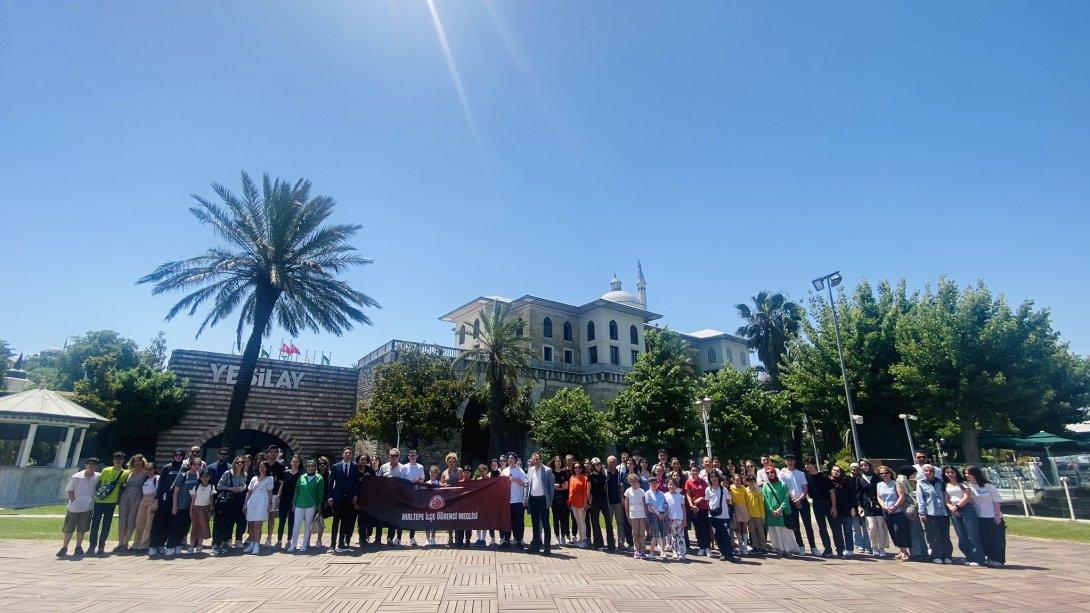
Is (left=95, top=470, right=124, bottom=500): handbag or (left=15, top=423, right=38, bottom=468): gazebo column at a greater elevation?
(left=15, top=423, right=38, bottom=468): gazebo column

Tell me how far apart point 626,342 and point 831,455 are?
1870cm

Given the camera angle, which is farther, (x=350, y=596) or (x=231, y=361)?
(x=231, y=361)

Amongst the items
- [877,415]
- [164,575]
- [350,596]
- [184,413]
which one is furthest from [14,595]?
[877,415]

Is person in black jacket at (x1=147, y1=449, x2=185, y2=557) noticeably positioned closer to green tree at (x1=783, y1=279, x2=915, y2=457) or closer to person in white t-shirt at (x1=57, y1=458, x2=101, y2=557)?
person in white t-shirt at (x1=57, y1=458, x2=101, y2=557)

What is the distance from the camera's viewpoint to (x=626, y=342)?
44.8m

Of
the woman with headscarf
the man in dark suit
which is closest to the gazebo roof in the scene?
the man in dark suit

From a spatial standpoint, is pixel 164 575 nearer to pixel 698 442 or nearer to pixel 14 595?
pixel 14 595

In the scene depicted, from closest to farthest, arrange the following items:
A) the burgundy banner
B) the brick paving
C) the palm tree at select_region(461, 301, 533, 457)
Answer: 1. the brick paving
2. the burgundy banner
3. the palm tree at select_region(461, 301, 533, 457)

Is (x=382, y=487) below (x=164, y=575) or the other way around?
the other way around

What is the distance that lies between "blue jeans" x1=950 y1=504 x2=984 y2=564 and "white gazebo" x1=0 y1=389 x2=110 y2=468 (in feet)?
91.3

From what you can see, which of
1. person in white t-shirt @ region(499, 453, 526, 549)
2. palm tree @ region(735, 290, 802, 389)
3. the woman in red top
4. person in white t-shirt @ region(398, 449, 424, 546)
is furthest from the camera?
palm tree @ region(735, 290, 802, 389)

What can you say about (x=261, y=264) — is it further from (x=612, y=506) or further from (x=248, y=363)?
(x=612, y=506)

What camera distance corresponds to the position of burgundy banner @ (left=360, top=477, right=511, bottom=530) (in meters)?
10.2

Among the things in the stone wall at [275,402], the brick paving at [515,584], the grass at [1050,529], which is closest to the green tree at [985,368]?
the grass at [1050,529]
